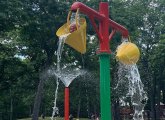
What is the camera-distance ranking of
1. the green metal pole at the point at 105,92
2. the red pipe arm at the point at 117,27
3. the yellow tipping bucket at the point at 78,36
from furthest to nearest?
the red pipe arm at the point at 117,27 → the green metal pole at the point at 105,92 → the yellow tipping bucket at the point at 78,36

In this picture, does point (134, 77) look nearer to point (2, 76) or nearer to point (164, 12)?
point (2, 76)

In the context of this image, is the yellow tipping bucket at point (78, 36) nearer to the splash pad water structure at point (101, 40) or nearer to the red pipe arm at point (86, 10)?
the splash pad water structure at point (101, 40)

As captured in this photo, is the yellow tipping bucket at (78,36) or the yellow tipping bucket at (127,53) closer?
the yellow tipping bucket at (78,36)

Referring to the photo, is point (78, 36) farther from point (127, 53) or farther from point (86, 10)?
point (127, 53)

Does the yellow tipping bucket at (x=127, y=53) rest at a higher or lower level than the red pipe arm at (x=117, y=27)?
lower

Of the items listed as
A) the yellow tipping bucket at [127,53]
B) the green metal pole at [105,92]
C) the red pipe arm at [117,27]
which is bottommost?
the green metal pole at [105,92]

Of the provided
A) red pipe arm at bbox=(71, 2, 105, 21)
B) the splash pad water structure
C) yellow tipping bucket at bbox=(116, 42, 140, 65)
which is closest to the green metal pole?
the splash pad water structure

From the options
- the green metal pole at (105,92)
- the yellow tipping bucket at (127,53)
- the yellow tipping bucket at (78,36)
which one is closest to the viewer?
the yellow tipping bucket at (78,36)

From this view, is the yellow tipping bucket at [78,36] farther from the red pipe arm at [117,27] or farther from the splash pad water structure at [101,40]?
the red pipe arm at [117,27]

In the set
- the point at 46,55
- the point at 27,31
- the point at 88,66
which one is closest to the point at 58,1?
the point at 27,31

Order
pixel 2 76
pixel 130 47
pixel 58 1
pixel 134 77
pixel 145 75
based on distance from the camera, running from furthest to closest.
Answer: pixel 145 75 → pixel 2 76 → pixel 58 1 → pixel 134 77 → pixel 130 47

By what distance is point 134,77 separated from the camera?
27.6 ft

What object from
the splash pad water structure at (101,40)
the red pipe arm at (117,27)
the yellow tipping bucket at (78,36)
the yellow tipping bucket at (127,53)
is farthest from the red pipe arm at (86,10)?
the yellow tipping bucket at (127,53)

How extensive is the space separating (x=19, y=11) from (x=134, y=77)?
10.8m
